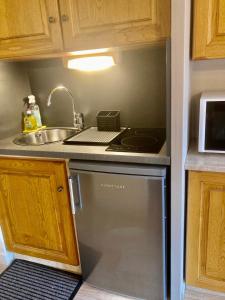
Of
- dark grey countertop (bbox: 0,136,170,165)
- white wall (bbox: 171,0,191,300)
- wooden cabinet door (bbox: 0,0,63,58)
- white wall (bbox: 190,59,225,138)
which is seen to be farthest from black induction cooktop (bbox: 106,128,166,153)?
wooden cabinet door (bbox: 0,0,63,58)

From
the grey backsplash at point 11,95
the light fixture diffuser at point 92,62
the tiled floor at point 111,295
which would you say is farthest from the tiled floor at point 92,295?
the light fixture diffuser at point 92,62

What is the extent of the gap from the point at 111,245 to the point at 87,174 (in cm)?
45

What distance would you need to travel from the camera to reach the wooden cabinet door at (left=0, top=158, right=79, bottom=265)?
149 cm

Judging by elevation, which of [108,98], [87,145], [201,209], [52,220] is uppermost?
[108,98]

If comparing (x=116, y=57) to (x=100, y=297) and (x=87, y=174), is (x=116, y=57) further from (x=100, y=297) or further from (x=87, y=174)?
(x=100, y=297)

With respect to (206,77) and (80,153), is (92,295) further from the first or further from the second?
(206,77)

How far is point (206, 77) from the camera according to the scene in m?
1.54

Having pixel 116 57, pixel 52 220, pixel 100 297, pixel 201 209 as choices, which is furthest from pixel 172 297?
pixel 116 57

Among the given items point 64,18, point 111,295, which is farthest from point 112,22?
point 111,295

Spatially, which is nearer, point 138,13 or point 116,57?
point 138,13

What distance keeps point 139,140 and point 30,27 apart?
88 cm

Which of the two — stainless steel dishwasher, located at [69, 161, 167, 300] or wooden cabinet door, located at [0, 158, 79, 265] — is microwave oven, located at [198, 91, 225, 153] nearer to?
stainless steel dishwasher, located at [69, 161, 167, 300]

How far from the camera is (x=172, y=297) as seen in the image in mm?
1410

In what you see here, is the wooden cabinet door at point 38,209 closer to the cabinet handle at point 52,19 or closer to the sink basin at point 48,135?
the sink basin at point 48,135
